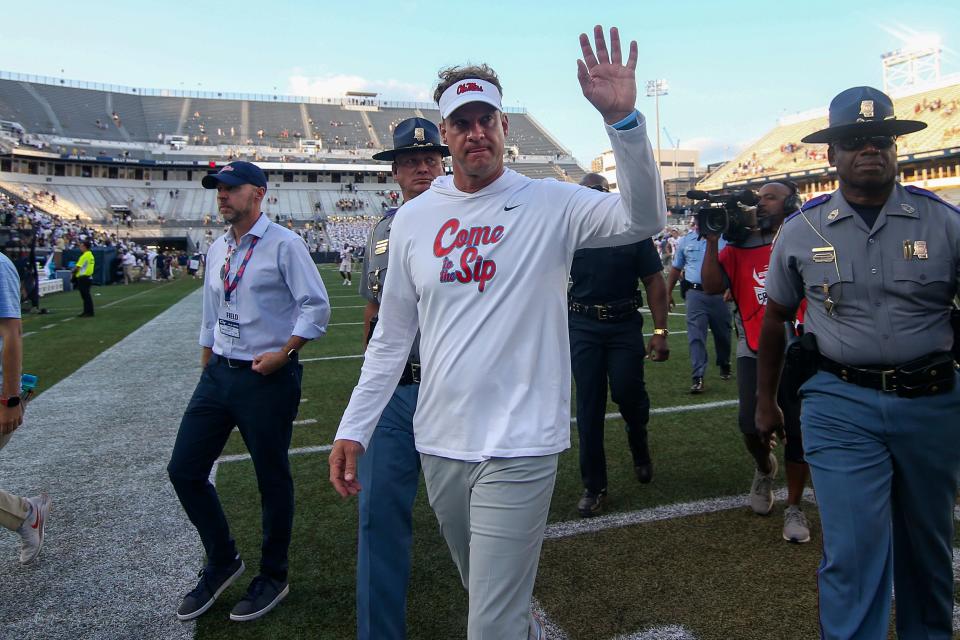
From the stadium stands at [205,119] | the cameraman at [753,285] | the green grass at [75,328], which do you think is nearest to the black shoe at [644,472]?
the cameraman at [753,285]

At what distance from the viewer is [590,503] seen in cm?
428

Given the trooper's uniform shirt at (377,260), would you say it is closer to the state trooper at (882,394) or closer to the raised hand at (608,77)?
the raised hand at (608,77)

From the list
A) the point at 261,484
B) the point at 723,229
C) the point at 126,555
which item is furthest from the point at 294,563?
the point at 723,229

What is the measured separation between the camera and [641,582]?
3320 millimetres

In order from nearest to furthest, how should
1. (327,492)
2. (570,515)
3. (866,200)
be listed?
(866,200) < (570,515) < (327,492)

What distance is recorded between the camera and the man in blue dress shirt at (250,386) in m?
3.27

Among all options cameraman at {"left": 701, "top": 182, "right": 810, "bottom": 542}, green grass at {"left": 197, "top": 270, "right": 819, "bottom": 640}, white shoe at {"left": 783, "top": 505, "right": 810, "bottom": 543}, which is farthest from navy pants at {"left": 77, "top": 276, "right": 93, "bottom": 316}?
white shoe at {"left": 783, "top": 505, "right": 810, "bottom": 543}

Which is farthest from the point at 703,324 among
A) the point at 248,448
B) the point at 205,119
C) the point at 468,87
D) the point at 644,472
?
the point at 205,119

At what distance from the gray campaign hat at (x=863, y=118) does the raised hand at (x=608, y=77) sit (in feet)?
3.61

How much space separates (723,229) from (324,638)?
2.79m

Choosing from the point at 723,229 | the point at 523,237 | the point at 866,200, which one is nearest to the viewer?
the point at 523,237

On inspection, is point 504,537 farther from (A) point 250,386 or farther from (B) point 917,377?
(A) point 250,386

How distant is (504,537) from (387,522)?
93cm

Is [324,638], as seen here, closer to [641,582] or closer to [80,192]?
[641,582]
